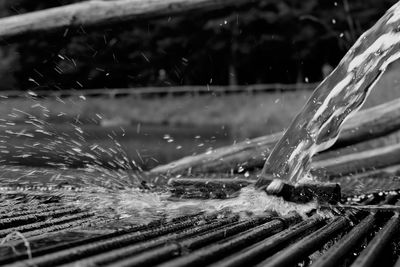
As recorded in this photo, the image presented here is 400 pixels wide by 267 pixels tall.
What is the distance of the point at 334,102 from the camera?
135 inches

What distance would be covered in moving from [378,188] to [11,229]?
2.30 metres

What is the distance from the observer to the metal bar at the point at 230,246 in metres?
1.46

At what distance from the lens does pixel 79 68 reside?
25.0m

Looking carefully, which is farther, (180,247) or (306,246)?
(306,246)

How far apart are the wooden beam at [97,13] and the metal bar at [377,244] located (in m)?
2.23

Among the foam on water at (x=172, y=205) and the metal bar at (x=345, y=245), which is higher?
the foam on water at (x=172, y=205)

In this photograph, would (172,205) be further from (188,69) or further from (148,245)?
(188,69)

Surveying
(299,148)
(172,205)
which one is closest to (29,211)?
(172,205)

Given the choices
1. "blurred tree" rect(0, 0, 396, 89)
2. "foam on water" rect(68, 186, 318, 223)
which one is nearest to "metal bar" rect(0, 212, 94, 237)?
"foam on water" rect(68, 186, 318, 223)

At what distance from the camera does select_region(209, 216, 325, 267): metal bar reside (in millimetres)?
1498

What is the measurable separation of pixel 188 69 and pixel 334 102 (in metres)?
20.5

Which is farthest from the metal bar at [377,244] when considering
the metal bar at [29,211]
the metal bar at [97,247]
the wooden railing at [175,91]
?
the wooden railing at [175,91]

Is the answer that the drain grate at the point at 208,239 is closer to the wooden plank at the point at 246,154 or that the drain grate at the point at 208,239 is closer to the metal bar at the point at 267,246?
the metal bar at the point at 267,246

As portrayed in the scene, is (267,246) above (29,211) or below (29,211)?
below
